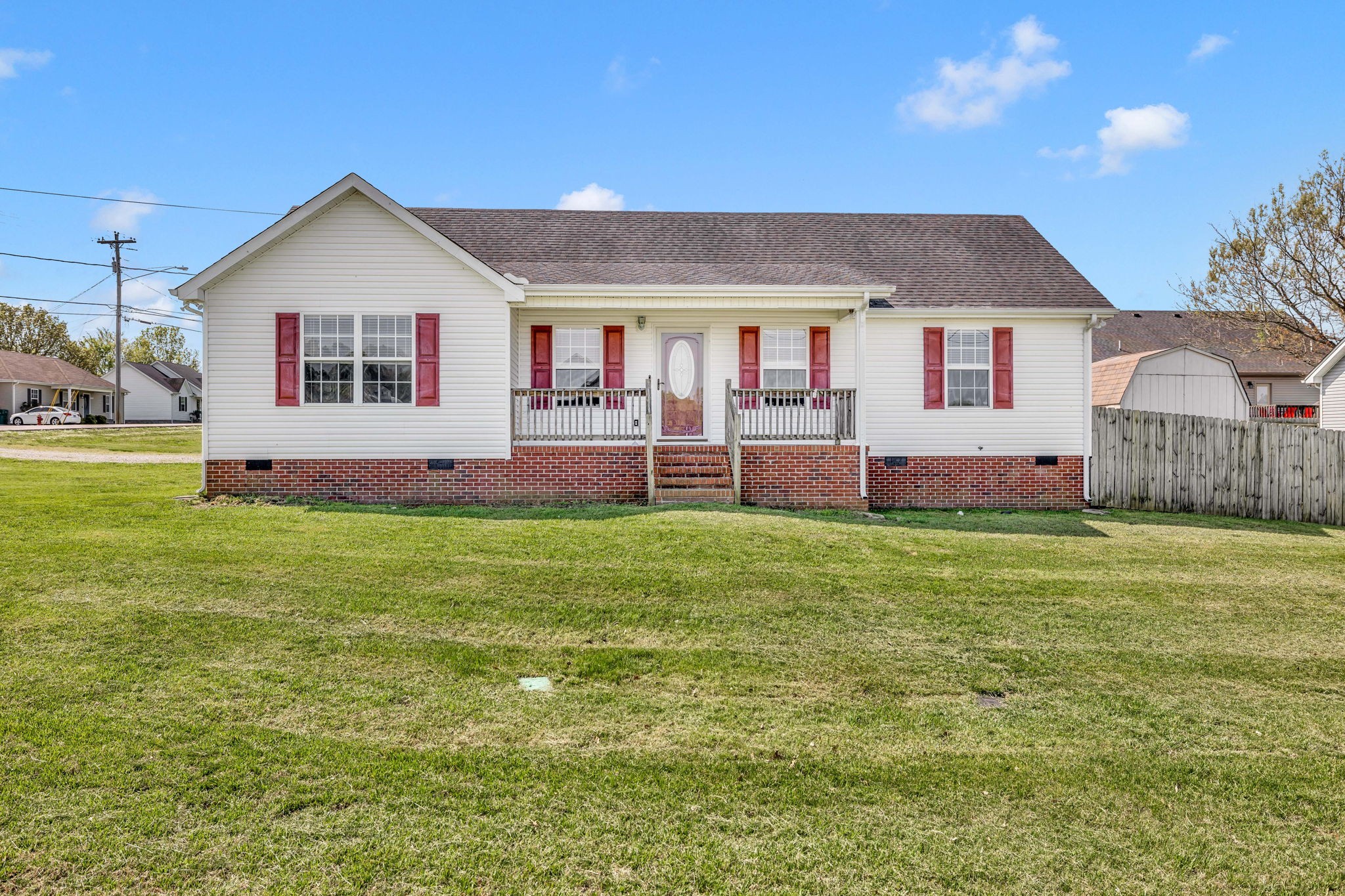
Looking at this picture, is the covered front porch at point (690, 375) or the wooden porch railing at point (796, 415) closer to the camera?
the wooden porch railing at point (796, 415)

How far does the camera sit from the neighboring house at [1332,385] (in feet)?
73.6

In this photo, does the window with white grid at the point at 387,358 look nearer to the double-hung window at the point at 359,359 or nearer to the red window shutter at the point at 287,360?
the double-hung window at the point at 359,359

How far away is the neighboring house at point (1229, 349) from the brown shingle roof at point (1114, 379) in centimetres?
1045

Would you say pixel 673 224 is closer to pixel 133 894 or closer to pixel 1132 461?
pixel 1132 461

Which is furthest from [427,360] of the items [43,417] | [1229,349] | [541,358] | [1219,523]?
[43,417]

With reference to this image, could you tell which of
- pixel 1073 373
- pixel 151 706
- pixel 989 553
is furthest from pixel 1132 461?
pixel 151 706

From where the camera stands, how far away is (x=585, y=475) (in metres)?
12.6

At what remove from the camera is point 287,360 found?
484 inches

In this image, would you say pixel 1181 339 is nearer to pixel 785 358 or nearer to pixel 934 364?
pixel 934 364

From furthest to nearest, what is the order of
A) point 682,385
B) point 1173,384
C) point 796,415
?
point 1173,384 < point 682,385 < point 796,415

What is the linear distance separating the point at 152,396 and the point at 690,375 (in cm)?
5974

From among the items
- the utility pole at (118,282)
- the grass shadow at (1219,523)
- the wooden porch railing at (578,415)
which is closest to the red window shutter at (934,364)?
the grass shadow at (1219,523)

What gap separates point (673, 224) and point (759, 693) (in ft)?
44.9

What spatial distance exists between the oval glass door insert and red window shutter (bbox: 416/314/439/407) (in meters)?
4.14
